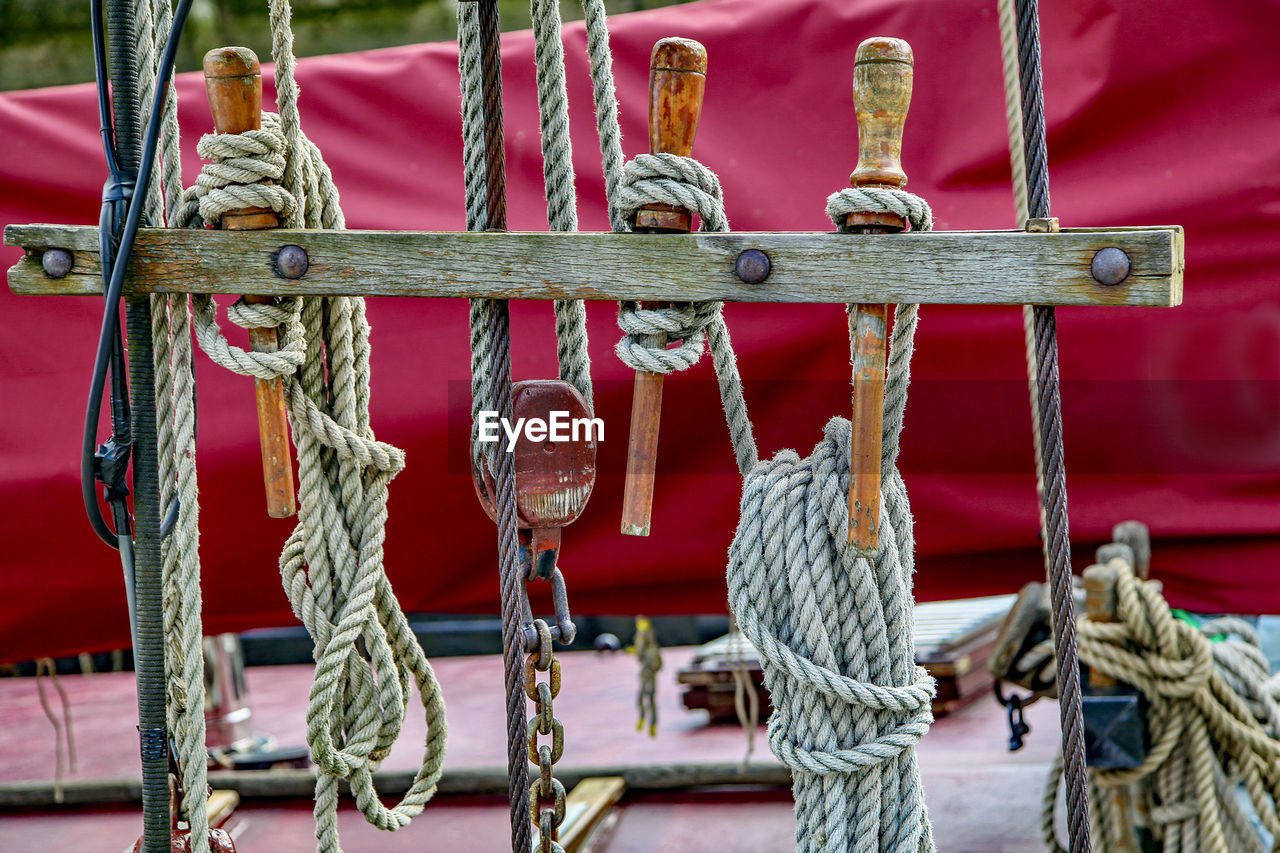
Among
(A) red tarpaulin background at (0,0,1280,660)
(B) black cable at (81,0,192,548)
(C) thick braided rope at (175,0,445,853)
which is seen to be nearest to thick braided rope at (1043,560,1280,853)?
(A) red tarpaulin background at (0,0,1280,660)

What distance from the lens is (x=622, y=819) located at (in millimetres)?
2217

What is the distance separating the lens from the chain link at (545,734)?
3.50 feet

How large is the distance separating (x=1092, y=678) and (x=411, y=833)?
126 centimetres

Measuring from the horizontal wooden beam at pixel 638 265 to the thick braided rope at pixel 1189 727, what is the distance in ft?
2.93

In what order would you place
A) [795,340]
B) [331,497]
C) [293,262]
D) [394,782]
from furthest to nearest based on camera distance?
[394,782] → [795,340] → [331,497] → [293,262]

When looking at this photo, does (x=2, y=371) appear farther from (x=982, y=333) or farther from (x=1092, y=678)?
(x=1092, y=678)

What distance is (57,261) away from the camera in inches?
41.0

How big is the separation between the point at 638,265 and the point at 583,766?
166cm

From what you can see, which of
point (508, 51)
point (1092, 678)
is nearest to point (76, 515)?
point (508, 51)

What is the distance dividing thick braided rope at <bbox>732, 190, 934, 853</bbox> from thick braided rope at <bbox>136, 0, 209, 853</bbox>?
1.78ft

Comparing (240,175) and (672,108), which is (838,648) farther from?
(240,175)

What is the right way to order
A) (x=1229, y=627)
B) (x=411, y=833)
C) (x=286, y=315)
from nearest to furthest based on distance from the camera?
(x=286, y=315)
(x=1229, y=627)
(x=411, y=833)

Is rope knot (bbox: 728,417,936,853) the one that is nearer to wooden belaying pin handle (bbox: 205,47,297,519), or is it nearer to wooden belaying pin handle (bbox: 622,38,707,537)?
wooden belaying pin handle (bbox: 622,38,707,537)

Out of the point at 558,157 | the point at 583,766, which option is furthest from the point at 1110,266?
the point at 583,766
